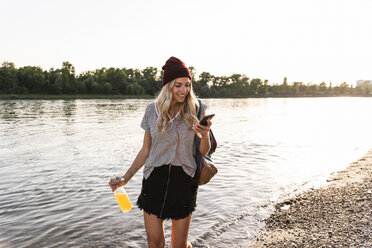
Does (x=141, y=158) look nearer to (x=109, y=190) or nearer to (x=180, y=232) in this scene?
(x=180, y=232)

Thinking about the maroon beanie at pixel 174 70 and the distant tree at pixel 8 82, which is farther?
the distant tree at pixel 8 82

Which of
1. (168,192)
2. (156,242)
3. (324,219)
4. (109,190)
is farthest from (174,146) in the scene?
(109,190)

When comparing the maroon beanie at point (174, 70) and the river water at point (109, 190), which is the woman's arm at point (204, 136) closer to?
the maroon beanie at point (174, 70)

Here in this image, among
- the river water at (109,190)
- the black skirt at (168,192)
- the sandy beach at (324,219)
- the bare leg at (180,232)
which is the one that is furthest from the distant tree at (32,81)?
the bare leg at (180,232)

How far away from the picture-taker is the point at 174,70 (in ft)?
10.1

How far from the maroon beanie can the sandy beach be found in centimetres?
327

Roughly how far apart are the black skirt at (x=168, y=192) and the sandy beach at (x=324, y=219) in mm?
2463

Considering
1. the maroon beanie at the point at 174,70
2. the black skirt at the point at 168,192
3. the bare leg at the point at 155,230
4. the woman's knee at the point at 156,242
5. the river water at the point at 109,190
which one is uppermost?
the maroon beanie at the point at 174,70

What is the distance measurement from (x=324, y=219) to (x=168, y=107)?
165 inches

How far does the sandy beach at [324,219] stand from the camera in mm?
4697

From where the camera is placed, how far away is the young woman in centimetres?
308

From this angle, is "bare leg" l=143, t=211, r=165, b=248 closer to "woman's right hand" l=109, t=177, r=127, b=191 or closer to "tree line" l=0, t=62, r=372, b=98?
"woman's right hand" l=109, t=177, r=127, b=191

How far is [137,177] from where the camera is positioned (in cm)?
Answer: 970

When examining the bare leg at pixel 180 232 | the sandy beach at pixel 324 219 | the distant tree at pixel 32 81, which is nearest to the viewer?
the bare leg at pixel 180 232
